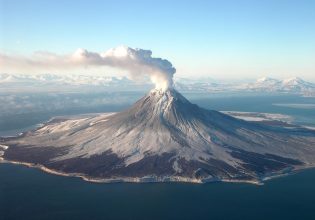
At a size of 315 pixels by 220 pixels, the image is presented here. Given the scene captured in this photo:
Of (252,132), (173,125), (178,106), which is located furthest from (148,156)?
(252,132)

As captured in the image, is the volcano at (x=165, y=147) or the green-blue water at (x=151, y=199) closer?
the green-blue water at (x=151, y=199)

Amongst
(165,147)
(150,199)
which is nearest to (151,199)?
(150,199)

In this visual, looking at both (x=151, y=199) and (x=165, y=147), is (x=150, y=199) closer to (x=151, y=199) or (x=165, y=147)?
(x=151, y=199)

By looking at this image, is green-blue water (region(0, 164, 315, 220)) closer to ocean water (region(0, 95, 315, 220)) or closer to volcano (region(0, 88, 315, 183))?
ocean water (region(0, 95, 315, 220))

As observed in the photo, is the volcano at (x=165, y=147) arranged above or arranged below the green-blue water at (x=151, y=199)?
above

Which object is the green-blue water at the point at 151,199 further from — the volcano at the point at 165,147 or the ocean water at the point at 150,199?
the volcano at the point at 165,147

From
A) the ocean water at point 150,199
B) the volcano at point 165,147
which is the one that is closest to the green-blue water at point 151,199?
the ocean water at point 150,199
